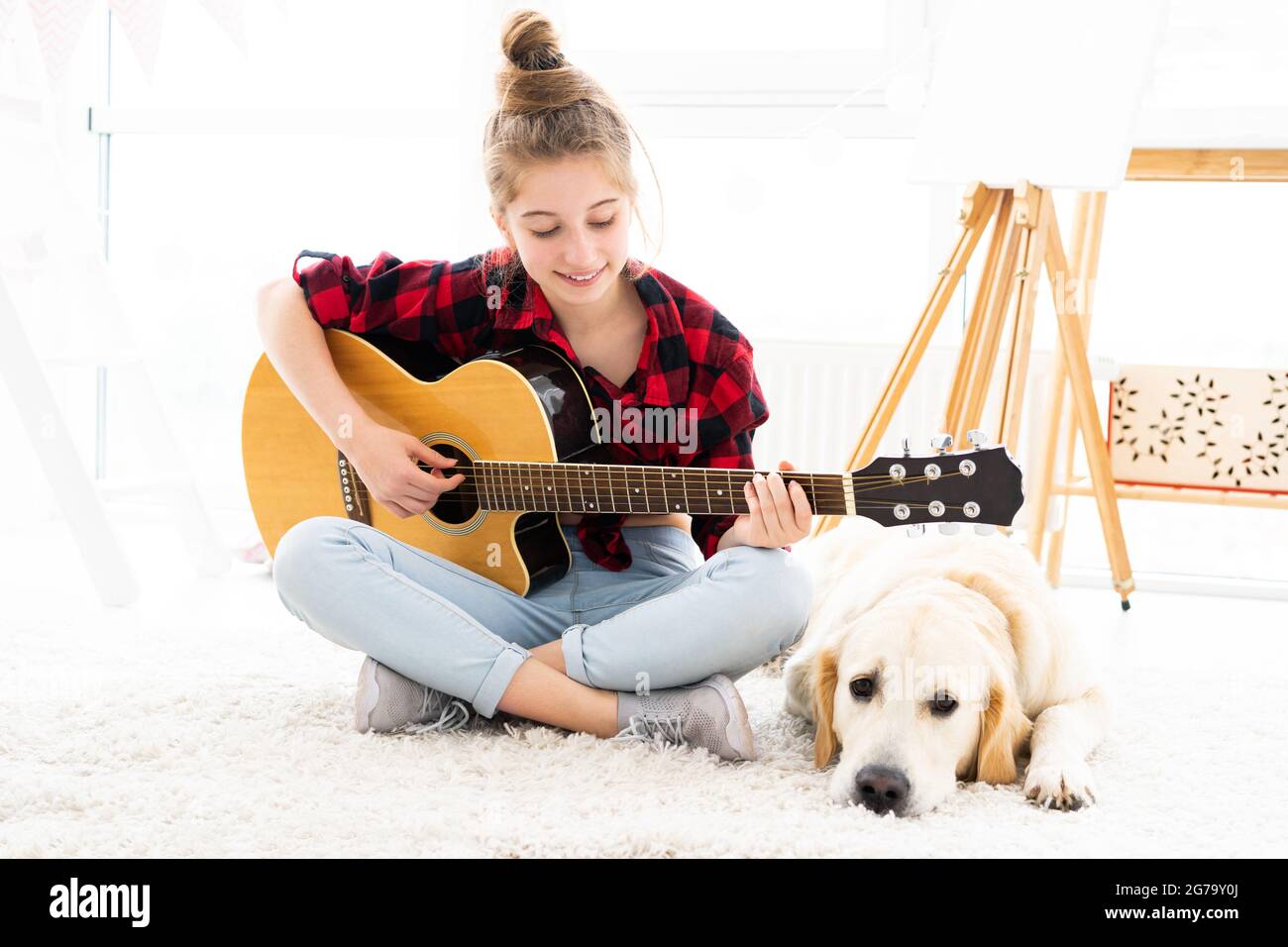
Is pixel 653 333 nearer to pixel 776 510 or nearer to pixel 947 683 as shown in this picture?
pixel 776 510

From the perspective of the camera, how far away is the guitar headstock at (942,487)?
125 cm

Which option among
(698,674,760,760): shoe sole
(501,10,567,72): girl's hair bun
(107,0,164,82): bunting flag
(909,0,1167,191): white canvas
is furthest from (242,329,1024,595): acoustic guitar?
(107,0,164,82): bunting flag

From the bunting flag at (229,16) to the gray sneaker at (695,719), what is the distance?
191cm

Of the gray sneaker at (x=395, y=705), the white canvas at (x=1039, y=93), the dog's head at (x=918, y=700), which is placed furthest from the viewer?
the white canvas at (x=1039, y=93)

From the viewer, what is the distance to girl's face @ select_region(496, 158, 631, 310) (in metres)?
1.44

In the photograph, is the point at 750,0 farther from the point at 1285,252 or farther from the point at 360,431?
the point at 360,431

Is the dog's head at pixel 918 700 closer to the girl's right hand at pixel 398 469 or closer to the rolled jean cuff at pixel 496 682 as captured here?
the rolled jean cuff at pixel 496 682

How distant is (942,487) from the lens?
4.17 ft

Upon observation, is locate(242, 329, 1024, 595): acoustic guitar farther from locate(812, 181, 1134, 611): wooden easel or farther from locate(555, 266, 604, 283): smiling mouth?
locate(812, 181, 1134, 611): wooden easel

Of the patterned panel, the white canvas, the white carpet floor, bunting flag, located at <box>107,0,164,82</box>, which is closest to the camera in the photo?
the white carpet floor

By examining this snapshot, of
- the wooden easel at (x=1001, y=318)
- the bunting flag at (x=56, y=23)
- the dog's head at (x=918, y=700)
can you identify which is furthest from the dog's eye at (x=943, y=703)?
the bunting flag at (x=56, y=23)

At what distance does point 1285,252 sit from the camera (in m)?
2.85

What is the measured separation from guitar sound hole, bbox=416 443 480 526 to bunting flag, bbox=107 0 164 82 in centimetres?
150
